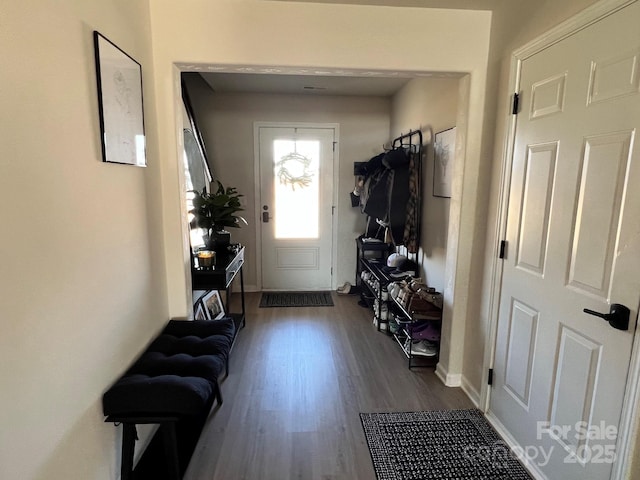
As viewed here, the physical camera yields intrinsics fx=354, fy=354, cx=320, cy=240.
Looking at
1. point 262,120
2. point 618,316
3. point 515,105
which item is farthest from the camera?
point 262,120

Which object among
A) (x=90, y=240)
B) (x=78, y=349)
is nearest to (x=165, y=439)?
(x=78, y=349)

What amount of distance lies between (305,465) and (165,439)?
73 cm

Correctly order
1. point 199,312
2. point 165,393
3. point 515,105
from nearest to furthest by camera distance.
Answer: point 165,393 < point 515,105 < point 199,312

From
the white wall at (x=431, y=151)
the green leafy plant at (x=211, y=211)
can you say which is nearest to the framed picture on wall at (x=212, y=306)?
the green leafy plant at (x=211, y=211)

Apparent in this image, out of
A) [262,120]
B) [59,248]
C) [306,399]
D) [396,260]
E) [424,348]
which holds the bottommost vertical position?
[306,399]

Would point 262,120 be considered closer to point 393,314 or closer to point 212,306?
point 212,306

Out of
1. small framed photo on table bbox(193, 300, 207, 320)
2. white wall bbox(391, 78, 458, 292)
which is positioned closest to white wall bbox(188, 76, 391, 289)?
white wall bbox(391, 78, 458, 292)

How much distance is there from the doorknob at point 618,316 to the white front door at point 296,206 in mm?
3380

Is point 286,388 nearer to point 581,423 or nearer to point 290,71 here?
point 581,423

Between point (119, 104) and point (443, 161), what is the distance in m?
2.30

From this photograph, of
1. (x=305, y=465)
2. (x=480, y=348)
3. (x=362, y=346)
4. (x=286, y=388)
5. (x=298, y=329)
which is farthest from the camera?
(x=298, y=329)

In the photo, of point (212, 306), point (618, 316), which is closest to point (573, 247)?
point (618, 316)

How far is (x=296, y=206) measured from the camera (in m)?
4.46

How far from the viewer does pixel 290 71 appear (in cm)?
215
